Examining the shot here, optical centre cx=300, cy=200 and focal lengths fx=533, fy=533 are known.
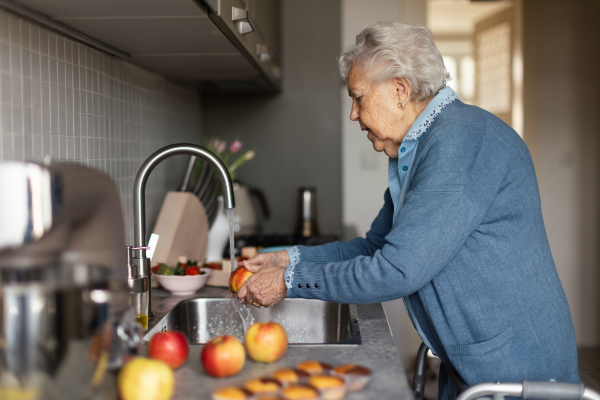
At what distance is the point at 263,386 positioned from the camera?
30.2 inches

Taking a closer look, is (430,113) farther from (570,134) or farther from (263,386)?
(570,134)

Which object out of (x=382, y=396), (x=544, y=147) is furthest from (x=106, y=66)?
(x=544, y=147)

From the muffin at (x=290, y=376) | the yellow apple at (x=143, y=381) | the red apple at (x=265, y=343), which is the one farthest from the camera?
the red apple at (x=265, y=343)

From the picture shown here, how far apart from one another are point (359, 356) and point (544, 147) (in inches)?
115

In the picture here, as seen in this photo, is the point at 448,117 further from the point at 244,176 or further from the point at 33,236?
the point at 244,176

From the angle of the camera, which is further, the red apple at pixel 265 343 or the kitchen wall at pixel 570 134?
the kitchen wall at pixel 570 134

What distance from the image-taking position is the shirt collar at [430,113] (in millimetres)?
1145

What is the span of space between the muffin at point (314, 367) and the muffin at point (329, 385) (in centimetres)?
4

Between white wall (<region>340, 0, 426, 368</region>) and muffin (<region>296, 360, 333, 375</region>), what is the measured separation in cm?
187

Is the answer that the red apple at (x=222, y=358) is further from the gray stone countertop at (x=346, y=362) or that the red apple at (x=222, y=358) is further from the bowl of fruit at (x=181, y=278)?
the bowl of fruit at (x=181, y=278)

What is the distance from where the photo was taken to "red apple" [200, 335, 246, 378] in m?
0.84

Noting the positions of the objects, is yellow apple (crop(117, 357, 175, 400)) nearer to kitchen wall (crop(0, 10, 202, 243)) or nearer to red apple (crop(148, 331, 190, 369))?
red apple (crop(148, 331, 190, 369))

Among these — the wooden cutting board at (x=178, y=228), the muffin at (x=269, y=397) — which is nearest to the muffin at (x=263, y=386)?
the muffin at (x=269, y=397)

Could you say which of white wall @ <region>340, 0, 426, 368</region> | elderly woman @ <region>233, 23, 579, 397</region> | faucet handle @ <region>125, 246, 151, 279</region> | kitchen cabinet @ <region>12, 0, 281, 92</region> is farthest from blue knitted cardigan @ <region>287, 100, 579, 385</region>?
white wall @ <region>340, 0, 426, 368</region>
